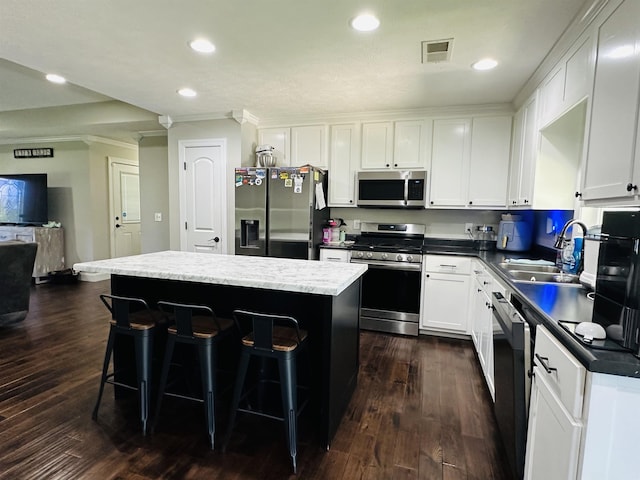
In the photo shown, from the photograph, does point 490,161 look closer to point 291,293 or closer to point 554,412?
point 291,293

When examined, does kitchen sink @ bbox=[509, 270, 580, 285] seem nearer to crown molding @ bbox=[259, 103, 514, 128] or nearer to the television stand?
crown molding @ bbox=[259, 103, 514, 128]

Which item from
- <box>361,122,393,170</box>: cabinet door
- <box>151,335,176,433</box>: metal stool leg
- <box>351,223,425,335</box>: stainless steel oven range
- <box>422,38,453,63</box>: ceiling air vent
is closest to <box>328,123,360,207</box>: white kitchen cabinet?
<box>361,122,393,170</box>: cabinet door

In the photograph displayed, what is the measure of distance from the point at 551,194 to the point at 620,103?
1.32 meters

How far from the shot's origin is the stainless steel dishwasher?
1469 millimetres

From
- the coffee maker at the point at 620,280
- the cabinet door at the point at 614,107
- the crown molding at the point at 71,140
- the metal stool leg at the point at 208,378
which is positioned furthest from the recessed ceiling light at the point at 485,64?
the crown molding at the point at 71,140

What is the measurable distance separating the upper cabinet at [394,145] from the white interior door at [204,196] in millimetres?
1744

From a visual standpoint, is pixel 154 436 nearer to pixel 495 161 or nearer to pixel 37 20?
pixel 37 20

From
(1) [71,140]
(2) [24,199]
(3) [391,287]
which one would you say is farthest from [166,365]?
(2) [24,199]

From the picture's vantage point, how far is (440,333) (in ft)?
11.7

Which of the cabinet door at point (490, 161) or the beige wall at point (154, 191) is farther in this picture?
the beige wall at point (154, 191)

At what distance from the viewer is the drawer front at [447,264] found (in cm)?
336

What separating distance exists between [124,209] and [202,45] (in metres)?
4.88

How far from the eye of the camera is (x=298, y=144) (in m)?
4.14

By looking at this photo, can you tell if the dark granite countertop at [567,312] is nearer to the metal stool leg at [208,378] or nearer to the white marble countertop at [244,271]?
the white marble countertop at [244,271]
